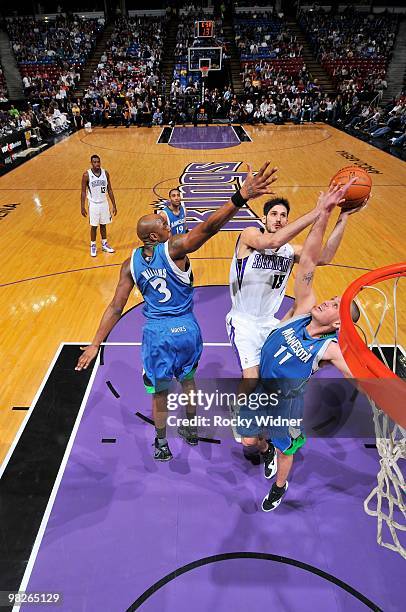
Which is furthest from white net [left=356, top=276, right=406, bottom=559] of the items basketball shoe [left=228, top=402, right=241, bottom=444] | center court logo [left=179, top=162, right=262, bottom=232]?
center court logo [left=179, top=162, right=262, bottom=232]

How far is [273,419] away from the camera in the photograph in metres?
2.96

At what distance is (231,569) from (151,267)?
203 cm

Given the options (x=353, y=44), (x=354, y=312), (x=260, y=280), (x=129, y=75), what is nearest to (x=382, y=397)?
(x=354, y=312)

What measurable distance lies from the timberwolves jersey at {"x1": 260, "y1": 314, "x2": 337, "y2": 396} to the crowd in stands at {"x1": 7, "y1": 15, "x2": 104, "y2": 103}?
22030 millimetres

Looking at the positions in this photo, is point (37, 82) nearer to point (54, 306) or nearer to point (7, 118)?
point (7, 118)

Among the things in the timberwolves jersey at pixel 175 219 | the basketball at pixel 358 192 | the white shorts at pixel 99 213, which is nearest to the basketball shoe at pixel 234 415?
the basketball at pixel 358 192

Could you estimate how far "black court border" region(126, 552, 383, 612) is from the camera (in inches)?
102

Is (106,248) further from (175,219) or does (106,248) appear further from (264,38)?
(264,38)

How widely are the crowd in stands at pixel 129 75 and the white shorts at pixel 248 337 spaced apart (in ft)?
64.0

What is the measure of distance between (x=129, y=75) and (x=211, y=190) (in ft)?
54.2

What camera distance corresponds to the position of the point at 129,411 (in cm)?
403

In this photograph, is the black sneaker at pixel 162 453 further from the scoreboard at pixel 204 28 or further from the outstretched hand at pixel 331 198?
the scoreboard at pixel 204 28

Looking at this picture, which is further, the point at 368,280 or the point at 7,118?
the point at 7,118

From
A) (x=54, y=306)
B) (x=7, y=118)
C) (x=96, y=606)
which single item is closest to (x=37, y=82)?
(x=7, y=118)
